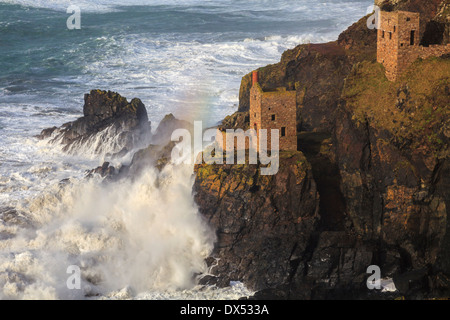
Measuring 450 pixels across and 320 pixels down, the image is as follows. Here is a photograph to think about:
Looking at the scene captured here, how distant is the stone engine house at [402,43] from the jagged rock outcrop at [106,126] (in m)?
27.0

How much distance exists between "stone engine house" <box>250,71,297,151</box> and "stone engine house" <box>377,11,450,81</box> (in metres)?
7.33

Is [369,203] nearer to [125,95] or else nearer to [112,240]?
[112,240]

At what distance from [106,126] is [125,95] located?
18.8m

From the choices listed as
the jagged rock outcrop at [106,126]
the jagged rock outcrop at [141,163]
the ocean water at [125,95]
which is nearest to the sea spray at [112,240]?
the ocean water at [125,95]

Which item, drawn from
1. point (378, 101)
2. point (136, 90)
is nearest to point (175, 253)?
point (378, 101)

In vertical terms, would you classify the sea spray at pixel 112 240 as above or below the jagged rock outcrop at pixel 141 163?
below

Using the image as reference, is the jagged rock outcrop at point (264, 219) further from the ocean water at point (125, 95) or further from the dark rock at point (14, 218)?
the dark rock at point (14, 218)

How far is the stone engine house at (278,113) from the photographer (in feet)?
195

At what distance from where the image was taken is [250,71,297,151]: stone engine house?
59.4 meters

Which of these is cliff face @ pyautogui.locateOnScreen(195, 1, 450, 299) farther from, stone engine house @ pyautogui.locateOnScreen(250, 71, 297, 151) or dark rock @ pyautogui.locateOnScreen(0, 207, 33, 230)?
dark rock @ pyautogui.locateOnScreen(0, 207, 33, 230)

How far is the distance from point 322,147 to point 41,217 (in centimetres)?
2129

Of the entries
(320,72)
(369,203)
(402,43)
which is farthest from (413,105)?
(320,72)

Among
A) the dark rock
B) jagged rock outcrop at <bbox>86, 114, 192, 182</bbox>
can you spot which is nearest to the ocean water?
the dark rock
